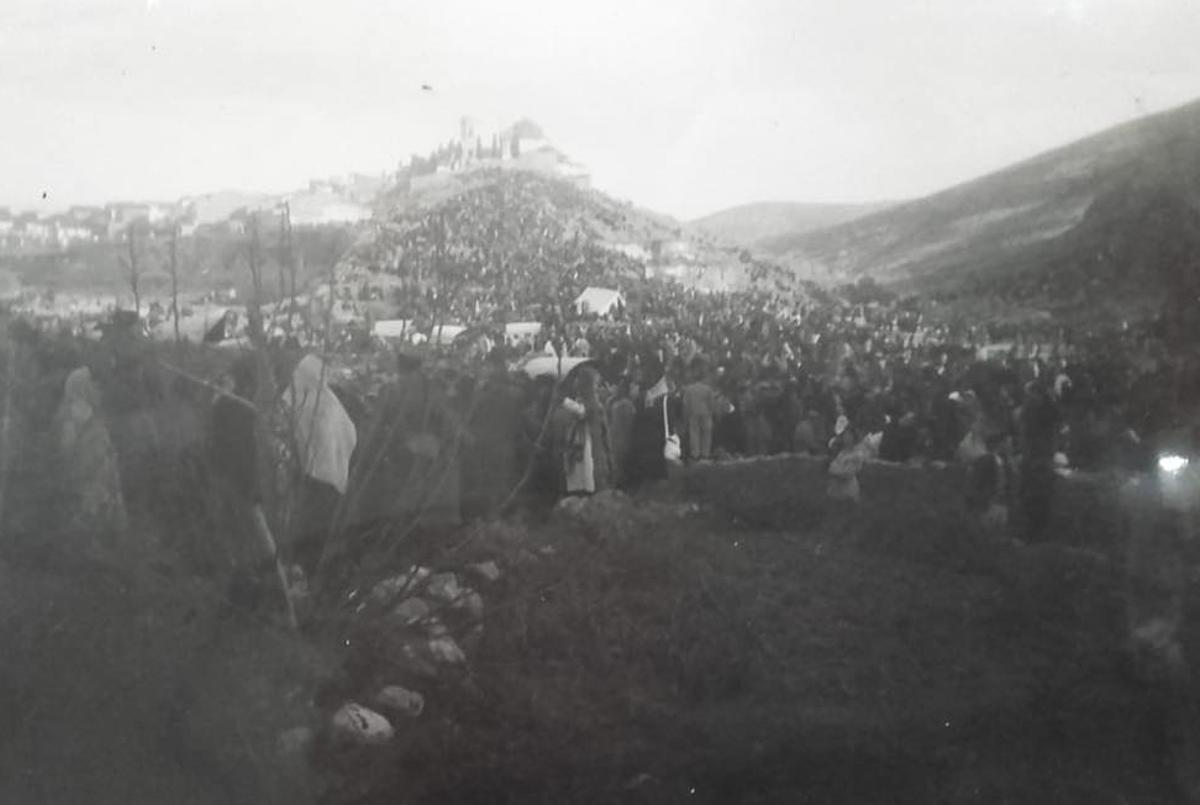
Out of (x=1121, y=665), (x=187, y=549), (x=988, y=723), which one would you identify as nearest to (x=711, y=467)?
(x=988, y=723)

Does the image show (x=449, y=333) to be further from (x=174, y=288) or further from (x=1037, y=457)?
(x=1037, y=457)

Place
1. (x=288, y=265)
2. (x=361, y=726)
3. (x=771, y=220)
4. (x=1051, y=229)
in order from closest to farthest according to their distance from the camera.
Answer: (x=361, y=726) → (x=288, y=265) → (x=1051, y=229) → (x=771, y=220)

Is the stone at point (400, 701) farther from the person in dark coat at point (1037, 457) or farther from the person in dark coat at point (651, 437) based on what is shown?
the person in dark coat at point (1037, 457)

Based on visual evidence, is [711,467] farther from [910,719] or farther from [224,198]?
[224,198]

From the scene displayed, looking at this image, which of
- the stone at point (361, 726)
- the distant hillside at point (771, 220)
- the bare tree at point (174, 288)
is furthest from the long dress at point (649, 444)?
the bare tree at point (174, 288)

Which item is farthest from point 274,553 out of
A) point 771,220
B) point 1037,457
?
point 1037,457

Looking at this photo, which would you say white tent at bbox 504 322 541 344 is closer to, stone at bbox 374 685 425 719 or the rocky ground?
the rocky ground
